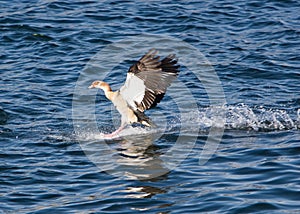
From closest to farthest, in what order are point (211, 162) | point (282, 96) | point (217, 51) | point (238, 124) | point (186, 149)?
point (211, 162), point (186, 149), point (238, 124), point (282, 96), point (217, 51)

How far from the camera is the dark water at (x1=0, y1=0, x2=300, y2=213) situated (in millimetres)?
8047

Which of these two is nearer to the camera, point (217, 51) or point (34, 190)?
point (34, 190)

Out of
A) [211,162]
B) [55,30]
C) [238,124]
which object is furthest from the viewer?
[55,30]

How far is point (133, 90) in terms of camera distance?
993 centimetres

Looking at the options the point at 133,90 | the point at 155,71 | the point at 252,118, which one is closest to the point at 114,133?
the point at 133,90

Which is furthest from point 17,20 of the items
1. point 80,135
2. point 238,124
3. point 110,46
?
point 238,124

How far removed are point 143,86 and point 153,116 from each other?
59.8 inches

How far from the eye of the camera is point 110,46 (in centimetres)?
1451

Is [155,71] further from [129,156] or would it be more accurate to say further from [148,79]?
[129,156]

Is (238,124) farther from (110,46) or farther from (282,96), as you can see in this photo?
(110,46)

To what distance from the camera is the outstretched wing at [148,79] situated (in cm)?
943

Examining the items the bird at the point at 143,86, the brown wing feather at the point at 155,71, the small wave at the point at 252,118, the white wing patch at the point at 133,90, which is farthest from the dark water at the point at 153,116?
the brown wing feather at the point at 155,71

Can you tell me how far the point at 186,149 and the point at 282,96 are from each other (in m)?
2.73

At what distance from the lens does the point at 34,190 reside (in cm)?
839
